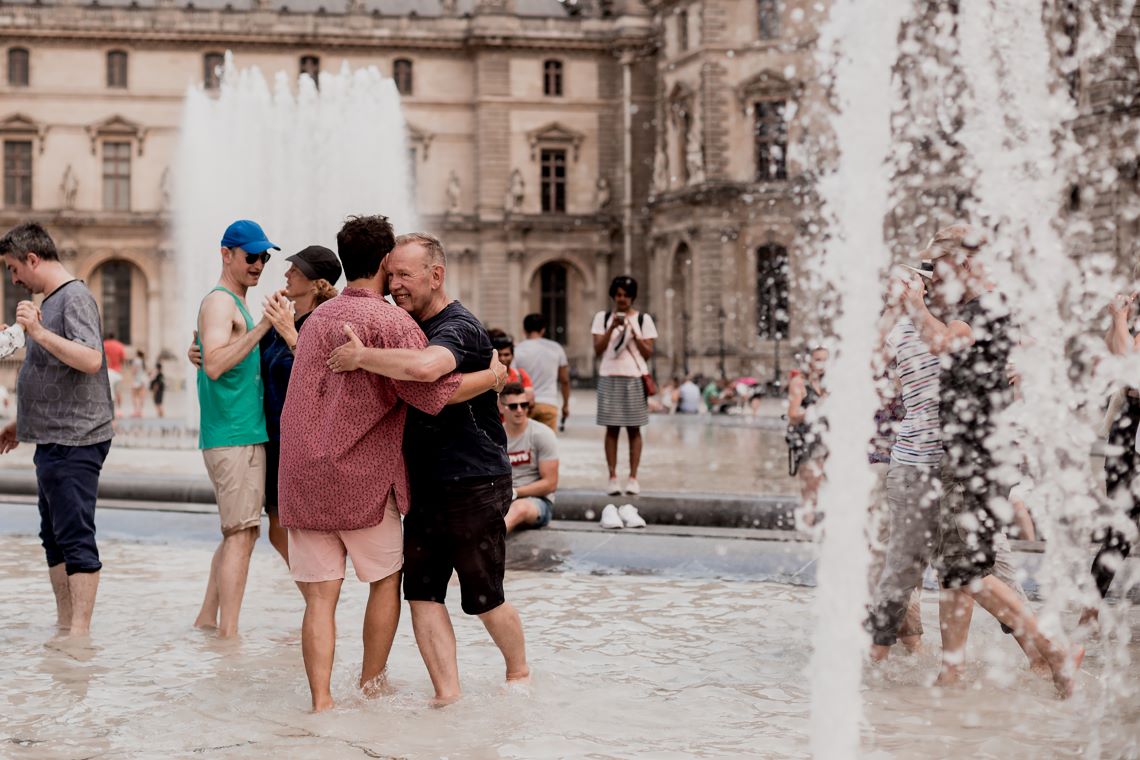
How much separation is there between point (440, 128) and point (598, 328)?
128 ft

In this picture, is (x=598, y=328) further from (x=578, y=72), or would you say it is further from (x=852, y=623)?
(x=578, y=72)

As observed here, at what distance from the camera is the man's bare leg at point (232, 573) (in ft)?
20.1

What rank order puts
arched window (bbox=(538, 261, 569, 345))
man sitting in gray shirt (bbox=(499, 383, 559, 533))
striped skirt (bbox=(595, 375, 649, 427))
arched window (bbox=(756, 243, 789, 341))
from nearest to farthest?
man sitting in gray shirt (bbox=(499, 383, 559, 533)) < striped skirt (bbox=(595, 375, 649, 427)) < arched window (bbox=(756, 243, 789, 341)) < arched window (bbox=(538, 261, 569, 345))

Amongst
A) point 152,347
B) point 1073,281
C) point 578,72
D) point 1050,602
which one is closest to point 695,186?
point 578,72

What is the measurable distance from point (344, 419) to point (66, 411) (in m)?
1.94

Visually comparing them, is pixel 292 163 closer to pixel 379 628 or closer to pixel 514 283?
pixel 514 283

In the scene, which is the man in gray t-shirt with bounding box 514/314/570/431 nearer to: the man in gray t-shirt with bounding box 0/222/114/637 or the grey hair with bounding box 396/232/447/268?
the man in gray t-shirt with bounding box 0/222/114/637

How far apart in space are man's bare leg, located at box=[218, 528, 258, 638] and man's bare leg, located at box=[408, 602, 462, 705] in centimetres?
135

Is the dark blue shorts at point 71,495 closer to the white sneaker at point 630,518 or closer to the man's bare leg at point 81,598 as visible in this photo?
the man's bare leg at point 81,598

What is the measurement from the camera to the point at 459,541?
4.96 metres

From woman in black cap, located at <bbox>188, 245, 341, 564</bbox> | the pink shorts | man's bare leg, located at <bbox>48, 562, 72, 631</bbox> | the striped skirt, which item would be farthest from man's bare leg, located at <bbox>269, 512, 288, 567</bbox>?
the striped skirt

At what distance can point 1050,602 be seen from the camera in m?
6.67

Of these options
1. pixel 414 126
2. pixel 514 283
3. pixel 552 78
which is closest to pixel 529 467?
pixel 514 283

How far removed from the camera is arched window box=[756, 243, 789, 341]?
39266mm
